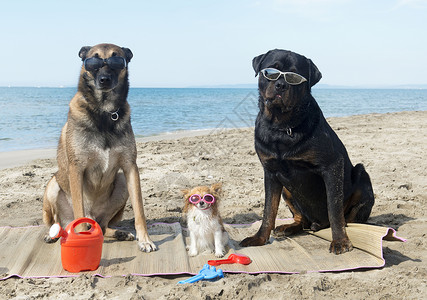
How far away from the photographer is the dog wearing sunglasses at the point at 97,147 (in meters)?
3.64

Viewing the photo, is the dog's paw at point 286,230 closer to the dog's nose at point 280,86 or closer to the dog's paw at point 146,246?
the dog's paw at point 146,246

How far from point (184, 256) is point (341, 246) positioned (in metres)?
1.28

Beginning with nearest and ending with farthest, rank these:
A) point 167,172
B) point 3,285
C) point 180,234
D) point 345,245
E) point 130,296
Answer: point 130,296 < point 3,285 < point 345,245 < point 180,234 < point 167,172

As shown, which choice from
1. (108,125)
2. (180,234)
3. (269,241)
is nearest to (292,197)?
(269,241)

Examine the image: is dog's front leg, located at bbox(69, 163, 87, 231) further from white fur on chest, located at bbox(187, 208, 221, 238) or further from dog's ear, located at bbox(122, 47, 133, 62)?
dog's ear, located at bbox(122, 47, 133, 62)

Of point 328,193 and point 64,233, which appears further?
point 328,193

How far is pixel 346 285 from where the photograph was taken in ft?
9.48

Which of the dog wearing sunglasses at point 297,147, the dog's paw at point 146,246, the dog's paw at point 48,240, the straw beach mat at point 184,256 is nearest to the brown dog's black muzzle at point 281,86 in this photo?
the dog wearing sunglasses at point 297,147

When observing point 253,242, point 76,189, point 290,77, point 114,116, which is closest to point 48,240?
point 76,189

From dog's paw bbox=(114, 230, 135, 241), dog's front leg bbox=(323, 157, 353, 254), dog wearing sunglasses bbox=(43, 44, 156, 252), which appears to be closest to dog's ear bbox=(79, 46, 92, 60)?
dog wearing sunglasses bbox=(43, 44, 156, 252)

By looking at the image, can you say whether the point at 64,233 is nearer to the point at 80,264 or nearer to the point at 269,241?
the point at 80,264

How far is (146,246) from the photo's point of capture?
361cm

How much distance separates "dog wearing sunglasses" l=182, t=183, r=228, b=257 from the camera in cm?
344

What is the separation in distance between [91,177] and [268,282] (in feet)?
5.92
